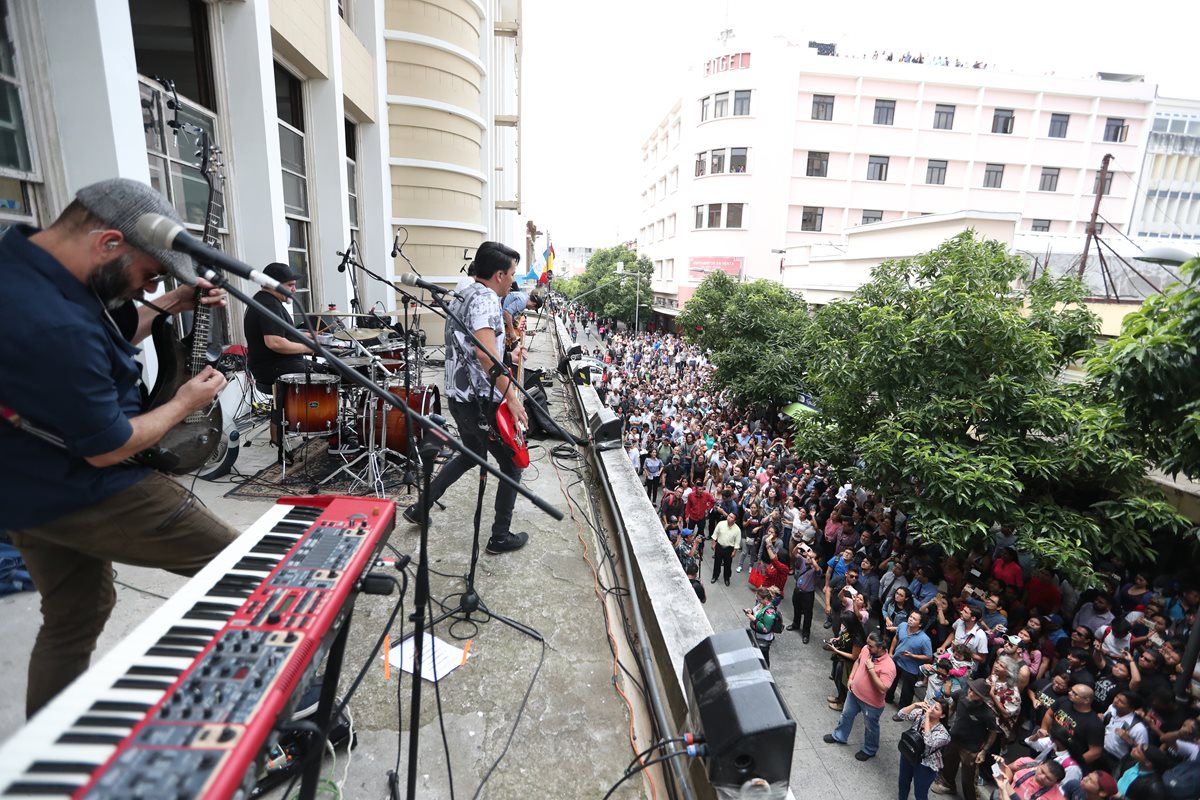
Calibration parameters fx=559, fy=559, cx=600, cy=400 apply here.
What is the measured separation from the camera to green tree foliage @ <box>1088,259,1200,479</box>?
514 centimetres

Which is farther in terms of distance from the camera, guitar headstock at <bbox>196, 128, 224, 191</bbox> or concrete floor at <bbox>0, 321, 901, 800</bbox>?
guitar headstock at <bbox>196, 128, 224, 191</bbox>

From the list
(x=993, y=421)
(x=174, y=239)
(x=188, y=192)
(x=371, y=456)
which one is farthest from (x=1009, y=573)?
(x=188, y=192)

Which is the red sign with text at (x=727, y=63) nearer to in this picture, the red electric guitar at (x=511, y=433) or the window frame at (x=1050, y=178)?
the window frame at (x=1050, y=178)

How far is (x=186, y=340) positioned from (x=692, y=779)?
3578mm

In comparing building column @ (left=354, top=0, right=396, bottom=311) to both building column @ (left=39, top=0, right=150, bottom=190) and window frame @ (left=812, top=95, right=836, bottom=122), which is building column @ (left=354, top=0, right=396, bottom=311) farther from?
window frame @ (left=812, top=95, right=836, bottom=122)

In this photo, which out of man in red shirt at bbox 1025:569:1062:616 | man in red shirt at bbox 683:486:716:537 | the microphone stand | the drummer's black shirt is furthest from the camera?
man in red shirt at bbox 683:486:716:537

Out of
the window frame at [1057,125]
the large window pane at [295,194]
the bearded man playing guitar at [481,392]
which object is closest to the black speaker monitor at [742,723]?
the bearded man playing guitar at [481,392]

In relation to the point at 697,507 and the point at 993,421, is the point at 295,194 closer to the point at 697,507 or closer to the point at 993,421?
the point at 697,507

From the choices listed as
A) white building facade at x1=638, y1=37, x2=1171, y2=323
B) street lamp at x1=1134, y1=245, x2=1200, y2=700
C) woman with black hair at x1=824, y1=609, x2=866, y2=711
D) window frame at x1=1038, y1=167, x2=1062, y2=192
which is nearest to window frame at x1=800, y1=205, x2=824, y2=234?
white building facade at x1=638, y1=37, x2=1171, y2=323

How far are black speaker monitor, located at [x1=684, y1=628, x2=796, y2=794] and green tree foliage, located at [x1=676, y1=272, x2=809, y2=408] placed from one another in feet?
53.7

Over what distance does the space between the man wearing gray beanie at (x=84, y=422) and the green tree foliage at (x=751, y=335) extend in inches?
679

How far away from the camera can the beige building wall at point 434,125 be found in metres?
13.2

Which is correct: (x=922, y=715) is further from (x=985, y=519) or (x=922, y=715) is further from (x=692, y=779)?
(x=692, y=779)

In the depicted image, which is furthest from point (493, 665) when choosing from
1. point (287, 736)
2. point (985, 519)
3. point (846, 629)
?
point (985, 519)
